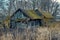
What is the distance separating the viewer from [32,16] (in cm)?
2922

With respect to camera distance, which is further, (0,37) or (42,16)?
(42,16)

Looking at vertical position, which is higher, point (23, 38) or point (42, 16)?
point (23, 38)

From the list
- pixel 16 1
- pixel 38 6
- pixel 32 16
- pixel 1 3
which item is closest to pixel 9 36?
pixel 32 16

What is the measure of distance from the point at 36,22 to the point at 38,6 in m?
12.6

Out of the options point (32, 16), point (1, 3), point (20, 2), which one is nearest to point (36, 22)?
point (32, 16)

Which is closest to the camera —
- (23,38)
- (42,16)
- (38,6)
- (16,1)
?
(23,38)

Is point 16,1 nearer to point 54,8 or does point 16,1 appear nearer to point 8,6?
point 8,6

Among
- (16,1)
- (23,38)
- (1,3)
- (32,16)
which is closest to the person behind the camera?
(23,38)

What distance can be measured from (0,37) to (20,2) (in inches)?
1296

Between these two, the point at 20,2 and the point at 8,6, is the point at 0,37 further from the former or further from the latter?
the point at 20,2

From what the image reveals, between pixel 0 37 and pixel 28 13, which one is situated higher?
pixel 0 37

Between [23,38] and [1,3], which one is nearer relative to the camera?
[23,38]

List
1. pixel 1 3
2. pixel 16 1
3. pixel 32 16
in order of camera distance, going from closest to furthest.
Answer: pixel 32 16
pixel 1 3
pixel 16 1

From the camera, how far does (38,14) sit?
3200cm
